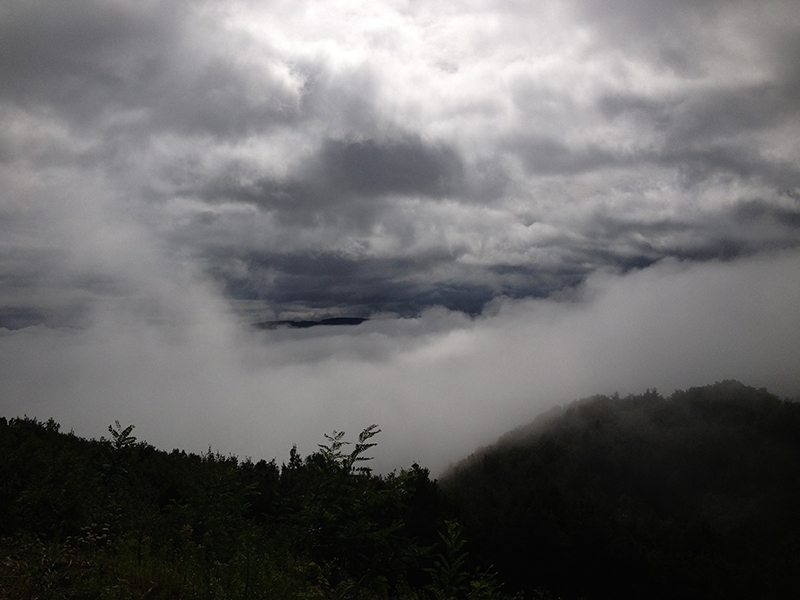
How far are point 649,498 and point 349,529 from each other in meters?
71.7

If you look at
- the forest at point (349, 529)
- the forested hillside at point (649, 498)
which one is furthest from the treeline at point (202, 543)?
the forested hillside at point (649, 498)

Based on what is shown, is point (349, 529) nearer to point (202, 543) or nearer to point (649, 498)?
point (202, 543)

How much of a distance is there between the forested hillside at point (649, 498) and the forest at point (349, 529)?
0.16 metres

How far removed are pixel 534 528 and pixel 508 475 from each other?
57.1 metres

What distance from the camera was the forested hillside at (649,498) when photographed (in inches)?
1019

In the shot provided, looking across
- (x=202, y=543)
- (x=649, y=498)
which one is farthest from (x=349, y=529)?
(x=649, y=498)

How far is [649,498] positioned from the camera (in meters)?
69.4

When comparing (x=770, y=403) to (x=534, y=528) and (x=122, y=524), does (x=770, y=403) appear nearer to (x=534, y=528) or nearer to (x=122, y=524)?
(x=534, y=528)

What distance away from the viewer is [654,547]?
30406mm

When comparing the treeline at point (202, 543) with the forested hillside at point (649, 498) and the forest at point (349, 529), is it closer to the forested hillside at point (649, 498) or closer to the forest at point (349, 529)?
the forest at point (349, 529)

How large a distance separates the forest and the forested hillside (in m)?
0.16

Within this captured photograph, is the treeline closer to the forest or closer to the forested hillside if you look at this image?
the forest

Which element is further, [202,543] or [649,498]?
[649,498]

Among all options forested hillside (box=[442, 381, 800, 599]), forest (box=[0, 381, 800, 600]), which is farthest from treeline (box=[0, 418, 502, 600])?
forested hillside (box=[442, 381, 800, 599])
